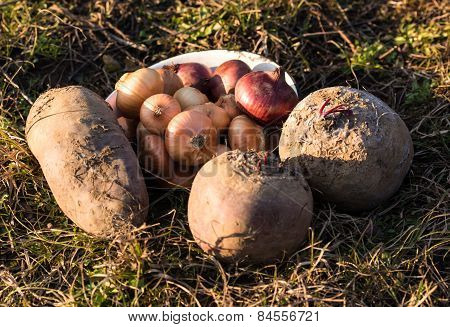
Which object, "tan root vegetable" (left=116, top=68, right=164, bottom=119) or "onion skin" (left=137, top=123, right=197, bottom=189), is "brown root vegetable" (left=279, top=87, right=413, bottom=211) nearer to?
"onion skin" (left=137, top=123, right=197, bottom=189)

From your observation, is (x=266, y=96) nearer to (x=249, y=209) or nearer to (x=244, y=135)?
(x=244, y=135)

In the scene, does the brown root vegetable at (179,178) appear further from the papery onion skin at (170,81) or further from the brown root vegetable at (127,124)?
the papery onion skin at (170,81)

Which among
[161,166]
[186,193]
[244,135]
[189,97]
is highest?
[189,97]

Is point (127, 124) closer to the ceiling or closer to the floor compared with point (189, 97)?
closer to the floor

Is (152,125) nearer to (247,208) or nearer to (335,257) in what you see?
(247,208)

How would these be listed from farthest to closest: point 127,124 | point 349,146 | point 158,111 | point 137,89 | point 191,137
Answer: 1. point 127,124
2. point 137,89
3. point 158,111
4. point 191,137
5. point 349,146

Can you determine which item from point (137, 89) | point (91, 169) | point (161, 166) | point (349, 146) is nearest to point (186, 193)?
point (161, 166)
